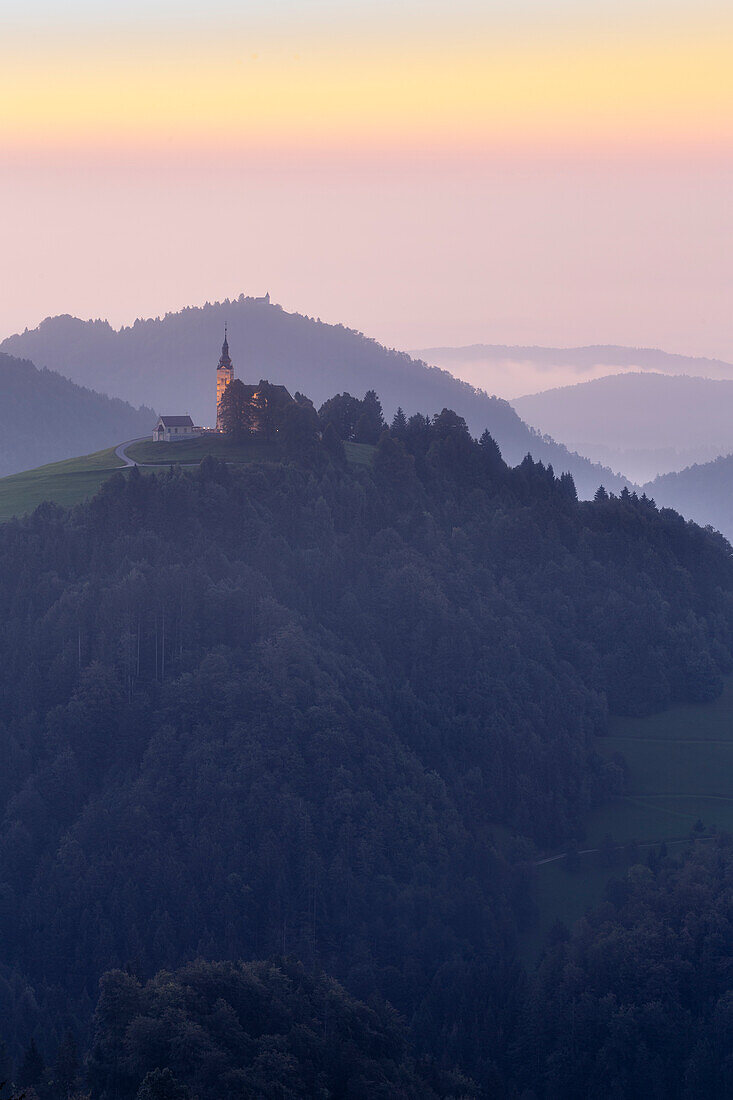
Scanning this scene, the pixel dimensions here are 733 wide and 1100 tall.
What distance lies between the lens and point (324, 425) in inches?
5364

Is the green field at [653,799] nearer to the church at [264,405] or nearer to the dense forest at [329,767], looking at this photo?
the dense forest at [329,767]

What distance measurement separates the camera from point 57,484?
443 ft

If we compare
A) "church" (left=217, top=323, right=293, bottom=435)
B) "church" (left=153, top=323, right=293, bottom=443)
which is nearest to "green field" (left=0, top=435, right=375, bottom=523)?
"church" (left=153, top=323, right=293, bottom=443)

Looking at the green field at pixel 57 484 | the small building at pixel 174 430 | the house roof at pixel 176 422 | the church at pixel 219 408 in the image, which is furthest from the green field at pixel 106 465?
the house roof at pixel 176 422

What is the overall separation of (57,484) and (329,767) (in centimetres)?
4984

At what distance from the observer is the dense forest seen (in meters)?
69.8

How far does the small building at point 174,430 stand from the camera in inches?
5492

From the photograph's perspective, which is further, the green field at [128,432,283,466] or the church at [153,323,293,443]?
the church at [153,323,293,443]

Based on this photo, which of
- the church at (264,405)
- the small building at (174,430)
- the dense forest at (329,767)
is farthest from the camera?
the small building at (174,430)

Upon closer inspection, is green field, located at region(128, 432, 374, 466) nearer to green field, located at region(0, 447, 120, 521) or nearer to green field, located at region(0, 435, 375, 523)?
green field, located at region(0, 435, 375, 523)

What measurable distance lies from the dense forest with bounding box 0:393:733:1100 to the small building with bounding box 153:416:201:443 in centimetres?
1284

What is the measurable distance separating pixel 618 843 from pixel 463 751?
1572 centimetres

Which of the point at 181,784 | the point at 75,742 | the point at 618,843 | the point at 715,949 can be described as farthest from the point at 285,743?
the point at 715,949

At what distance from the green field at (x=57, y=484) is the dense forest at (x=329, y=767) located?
5.90 metres
